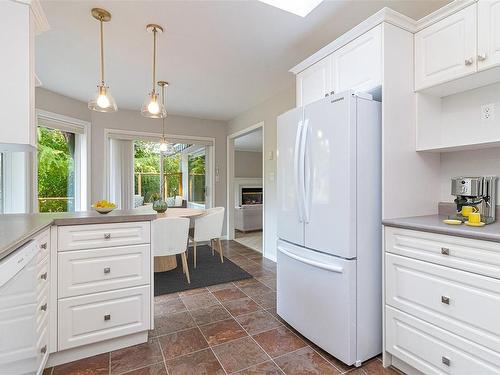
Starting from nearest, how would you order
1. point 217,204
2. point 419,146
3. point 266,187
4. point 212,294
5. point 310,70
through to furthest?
point 419,146 < point 310,70 < point 212,294 < point 266,187 < point 217,204

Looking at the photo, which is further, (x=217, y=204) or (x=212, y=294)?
(x=217, y=204)

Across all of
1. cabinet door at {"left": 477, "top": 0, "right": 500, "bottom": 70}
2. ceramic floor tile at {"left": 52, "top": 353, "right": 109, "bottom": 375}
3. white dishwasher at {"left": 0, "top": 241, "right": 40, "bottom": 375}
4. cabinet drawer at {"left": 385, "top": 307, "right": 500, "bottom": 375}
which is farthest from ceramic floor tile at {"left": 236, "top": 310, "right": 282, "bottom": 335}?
cabinet door at {"left": 477, "top": 0, "right": 500, "bottom": 70}

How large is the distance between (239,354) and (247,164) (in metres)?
6.87

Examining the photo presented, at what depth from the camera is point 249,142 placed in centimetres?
727

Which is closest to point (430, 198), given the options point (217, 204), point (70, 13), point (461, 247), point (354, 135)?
point (461, 247)

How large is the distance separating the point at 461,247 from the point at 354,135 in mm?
806

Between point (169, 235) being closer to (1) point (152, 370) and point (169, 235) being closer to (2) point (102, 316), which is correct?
(2) point (102, 316)

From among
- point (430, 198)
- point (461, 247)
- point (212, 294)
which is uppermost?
point (430, 198)

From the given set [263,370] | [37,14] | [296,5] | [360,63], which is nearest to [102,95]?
[37,14]

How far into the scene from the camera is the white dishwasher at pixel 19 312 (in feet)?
3.18

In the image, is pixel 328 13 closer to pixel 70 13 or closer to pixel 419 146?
pixel 419 146

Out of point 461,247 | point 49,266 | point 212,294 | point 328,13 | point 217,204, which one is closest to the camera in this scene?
point 461,247

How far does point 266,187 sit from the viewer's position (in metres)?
4.12

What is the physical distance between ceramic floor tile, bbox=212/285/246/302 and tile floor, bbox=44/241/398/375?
20 millimetres
